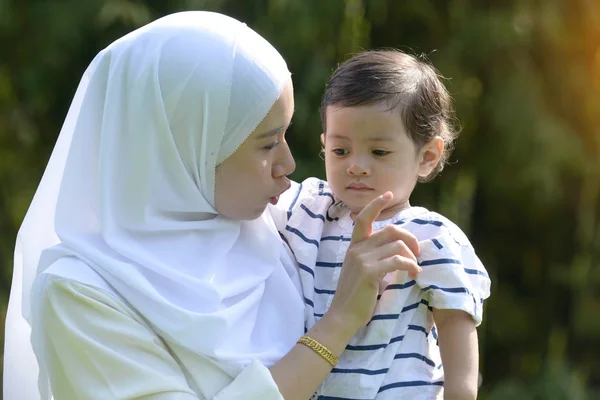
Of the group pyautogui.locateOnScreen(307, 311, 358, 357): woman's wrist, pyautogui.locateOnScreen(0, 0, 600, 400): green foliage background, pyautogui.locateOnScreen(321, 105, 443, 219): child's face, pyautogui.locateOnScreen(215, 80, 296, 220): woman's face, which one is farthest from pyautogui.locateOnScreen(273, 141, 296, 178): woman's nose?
pyautogui.locateOnScreen(0, 0, 600, 400): green foliage background

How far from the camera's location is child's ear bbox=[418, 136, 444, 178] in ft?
7.35

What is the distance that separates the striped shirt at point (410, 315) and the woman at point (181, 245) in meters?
0.07

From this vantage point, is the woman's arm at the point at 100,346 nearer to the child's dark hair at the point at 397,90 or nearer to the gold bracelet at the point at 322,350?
the gold bracelet at the point at 322,350

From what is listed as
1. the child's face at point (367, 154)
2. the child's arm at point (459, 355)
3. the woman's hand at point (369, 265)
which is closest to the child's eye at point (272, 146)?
the child's face at point (367, 154)

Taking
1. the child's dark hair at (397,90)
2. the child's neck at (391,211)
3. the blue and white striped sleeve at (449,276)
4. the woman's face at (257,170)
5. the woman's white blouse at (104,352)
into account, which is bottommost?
the woman's white blouse at (104,352)

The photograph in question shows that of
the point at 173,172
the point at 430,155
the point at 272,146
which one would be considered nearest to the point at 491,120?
the point at 430,155

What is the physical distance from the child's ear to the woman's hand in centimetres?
23

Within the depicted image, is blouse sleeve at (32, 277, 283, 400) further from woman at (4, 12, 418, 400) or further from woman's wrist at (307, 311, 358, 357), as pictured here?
woman's wrist at (307, 311, 358, 357)

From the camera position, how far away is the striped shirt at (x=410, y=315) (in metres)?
2.06

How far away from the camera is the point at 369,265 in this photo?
206 centimetres

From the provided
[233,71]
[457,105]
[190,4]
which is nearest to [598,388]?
[457,105]

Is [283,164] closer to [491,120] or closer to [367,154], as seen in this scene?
[367,154]

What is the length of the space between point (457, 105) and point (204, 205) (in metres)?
2.83

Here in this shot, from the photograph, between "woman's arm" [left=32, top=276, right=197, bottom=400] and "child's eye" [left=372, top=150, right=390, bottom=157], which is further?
"child's eye" [left=372, top=150, right=390, bottom=157]
